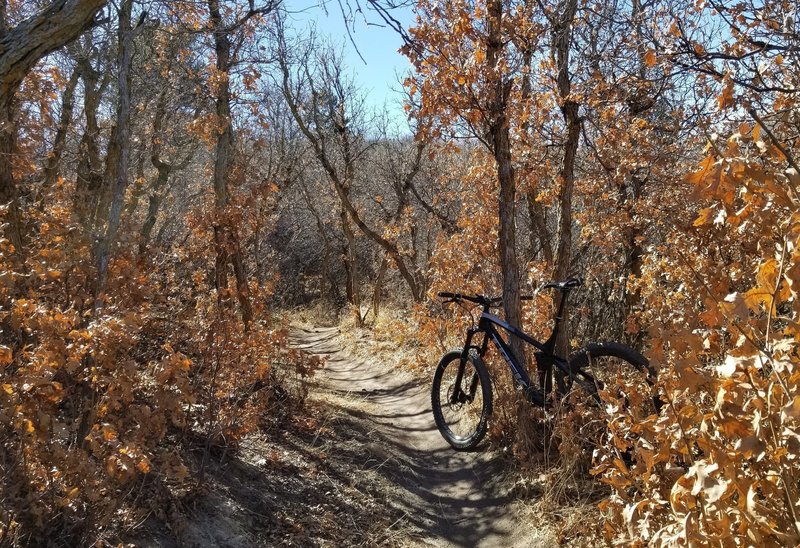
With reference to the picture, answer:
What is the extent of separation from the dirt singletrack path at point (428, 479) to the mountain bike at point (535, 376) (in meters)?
0.27

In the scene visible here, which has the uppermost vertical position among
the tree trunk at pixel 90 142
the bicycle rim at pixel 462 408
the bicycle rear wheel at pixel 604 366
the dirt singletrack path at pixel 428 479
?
the tree trunk at pixel 90 142

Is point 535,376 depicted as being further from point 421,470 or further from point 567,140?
point 567,140

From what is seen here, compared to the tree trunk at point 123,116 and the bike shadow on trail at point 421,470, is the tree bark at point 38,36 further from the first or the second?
the bike shadow on trail at point 421,470

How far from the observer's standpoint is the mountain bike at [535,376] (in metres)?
4.28

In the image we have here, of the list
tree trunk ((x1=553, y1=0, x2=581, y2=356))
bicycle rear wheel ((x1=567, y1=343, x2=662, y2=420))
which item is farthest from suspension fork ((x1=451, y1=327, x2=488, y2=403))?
bicycle rear wheel ((x1=567, y1=343, x2=662, y2=420))

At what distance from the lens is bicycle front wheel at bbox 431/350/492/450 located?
5203 mm

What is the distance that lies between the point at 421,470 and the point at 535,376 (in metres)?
1.37

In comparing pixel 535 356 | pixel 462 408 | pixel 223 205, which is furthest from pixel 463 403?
pixel 223 205

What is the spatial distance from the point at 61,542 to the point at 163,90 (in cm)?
976

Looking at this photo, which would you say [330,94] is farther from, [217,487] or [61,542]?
[61,542]

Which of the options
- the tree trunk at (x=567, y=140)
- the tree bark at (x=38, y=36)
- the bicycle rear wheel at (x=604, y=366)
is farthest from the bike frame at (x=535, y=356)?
the tree bark at (x=38, y=36)

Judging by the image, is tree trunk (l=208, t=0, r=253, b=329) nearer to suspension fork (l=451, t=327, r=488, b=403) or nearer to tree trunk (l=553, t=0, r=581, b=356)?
suspension fork (l=451, t=327, r=488, b=403)

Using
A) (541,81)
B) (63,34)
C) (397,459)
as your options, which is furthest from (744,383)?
(541,81)

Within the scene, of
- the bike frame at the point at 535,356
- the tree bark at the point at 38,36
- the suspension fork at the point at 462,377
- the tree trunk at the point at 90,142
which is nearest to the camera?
the tree bark at the point at 38,36
